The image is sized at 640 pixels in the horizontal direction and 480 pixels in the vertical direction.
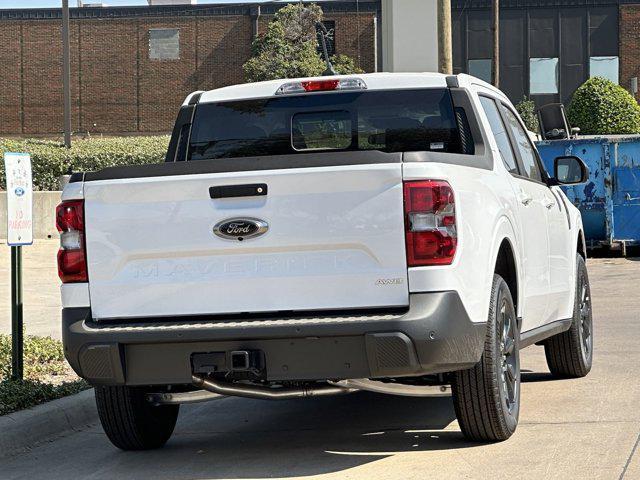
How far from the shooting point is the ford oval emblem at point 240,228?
636 cm

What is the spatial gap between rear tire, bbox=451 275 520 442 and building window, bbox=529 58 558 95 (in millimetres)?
49767

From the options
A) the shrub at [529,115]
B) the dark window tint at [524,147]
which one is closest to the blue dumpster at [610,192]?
the dark window tint at [524,147]

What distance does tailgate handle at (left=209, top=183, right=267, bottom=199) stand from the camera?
20.9 feet

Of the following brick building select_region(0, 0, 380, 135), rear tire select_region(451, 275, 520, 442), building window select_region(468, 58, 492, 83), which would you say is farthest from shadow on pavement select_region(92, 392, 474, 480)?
brick building select_region(0, 0, 380, 135)

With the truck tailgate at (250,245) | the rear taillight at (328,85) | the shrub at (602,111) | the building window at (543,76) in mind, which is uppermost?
the building window at (543,76)

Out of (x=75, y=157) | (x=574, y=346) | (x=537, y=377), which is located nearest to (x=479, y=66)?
(x=75, y=157)

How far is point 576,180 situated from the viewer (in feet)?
30.6

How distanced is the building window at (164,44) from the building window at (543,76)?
1538 centimetres

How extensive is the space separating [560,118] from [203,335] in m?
21.7

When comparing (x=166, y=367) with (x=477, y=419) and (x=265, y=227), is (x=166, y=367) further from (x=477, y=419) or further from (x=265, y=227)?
(x=477, y=419)

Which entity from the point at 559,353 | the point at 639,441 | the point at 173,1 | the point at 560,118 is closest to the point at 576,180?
the point at 559,353

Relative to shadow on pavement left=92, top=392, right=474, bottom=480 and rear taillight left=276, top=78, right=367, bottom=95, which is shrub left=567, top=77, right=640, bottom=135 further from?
rear taillight left=276, top=78, right=367, bottom=95

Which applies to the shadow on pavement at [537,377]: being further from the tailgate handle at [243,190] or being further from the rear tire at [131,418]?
the tailgate handle at [243,190]

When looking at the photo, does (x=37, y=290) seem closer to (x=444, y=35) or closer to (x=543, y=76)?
(x=444, y=35)
